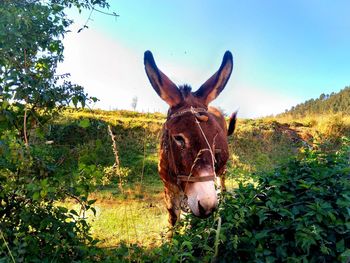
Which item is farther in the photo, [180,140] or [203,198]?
[180,140]

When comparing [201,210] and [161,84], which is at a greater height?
[161,84]

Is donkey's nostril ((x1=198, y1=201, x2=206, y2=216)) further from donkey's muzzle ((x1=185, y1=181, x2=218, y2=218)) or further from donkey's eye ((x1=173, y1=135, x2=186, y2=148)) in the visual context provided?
donkey's eye ((x1=173, y1=135, x2=186, y2=148))

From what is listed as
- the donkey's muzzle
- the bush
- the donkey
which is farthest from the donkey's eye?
the bush

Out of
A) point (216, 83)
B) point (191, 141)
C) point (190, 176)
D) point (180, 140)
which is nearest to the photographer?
point (190, 176)

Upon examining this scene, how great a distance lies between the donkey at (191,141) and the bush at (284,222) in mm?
216

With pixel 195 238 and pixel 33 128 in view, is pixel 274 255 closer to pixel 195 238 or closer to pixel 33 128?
pixel 195 238

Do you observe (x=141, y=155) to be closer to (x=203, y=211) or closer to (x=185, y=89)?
(x=185, y=89)

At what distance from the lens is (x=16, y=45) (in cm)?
263

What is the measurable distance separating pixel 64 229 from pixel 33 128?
85 centimetres

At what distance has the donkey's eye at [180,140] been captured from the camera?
341 cm

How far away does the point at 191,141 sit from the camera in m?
3.30

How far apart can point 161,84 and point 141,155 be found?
6600 mm

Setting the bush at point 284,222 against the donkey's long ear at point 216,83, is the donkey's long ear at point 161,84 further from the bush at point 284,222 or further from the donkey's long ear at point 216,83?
the bush at point 284,222

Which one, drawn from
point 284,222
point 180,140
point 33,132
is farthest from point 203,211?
point 33,132
